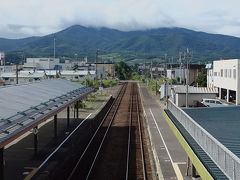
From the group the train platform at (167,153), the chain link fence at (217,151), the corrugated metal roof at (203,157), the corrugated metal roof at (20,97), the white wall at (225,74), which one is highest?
the white wall at (225,74)

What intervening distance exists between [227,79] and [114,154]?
27.3 meters

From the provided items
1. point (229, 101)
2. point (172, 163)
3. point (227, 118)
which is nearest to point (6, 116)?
point (172, 163)

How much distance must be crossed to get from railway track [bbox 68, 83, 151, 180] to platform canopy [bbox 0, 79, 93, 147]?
266cm

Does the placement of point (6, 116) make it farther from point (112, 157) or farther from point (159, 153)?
point (159, 153)

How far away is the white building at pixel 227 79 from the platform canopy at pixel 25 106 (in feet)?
65.7

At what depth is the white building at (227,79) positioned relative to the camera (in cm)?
3881

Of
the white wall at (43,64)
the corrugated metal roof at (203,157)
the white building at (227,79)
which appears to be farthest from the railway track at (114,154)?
the white wall at (43,64)

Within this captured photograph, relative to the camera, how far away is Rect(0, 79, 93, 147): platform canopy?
12705mm

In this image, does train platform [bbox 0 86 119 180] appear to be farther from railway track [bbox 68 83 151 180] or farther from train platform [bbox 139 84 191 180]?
train platform [bbox 139 84 191 180]

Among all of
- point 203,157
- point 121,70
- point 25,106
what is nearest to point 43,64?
point 121,70

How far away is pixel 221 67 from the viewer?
1788 inches

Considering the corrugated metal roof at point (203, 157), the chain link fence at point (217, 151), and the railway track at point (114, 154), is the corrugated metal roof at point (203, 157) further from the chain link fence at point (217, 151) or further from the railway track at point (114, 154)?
the railway track at point (114, 154)

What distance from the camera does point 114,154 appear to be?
18.9m

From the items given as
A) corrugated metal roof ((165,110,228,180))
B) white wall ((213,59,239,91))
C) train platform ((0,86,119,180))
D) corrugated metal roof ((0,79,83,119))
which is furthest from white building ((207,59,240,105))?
corrugated metal roof ((165,110,228,180))
